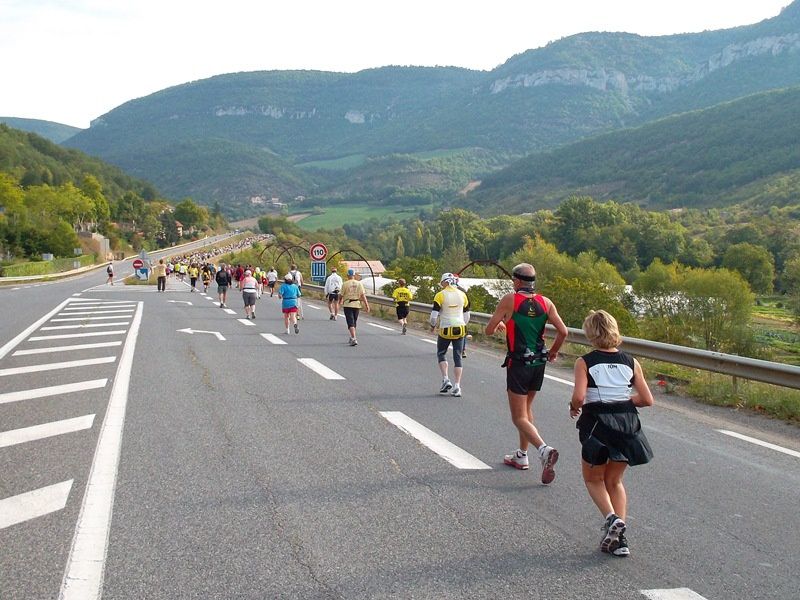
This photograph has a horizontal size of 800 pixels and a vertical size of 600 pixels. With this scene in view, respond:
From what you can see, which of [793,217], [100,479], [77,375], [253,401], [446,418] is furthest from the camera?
[793,217]

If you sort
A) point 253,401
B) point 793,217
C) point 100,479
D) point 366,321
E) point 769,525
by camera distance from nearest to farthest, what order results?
point 769,525
point 100,479
point 253,401
point 366,321
point 793,217

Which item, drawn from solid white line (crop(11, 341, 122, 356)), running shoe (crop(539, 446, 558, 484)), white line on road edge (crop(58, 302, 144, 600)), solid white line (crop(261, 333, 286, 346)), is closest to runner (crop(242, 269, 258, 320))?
solid white line (crop(261, 333, 286, 346))

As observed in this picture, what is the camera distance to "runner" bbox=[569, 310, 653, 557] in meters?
5.07

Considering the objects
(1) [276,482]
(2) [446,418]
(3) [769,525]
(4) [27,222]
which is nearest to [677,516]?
(3) [769,525]

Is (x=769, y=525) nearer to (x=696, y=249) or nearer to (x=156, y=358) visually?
(x=156, y=358)

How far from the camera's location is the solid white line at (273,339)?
18203 millimetres

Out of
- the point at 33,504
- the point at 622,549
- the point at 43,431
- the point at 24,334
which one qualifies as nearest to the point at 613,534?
the point at 622,549

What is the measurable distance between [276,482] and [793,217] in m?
167

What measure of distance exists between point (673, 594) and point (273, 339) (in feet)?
50.2

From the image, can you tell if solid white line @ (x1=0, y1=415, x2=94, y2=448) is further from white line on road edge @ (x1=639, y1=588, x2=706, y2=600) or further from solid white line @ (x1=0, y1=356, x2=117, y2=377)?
white line on road edge @ (x1=639, y1=588, x2=706, y2=600)

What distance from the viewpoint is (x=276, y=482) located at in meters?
6.32

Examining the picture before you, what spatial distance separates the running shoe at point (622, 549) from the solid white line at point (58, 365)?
10269 mm

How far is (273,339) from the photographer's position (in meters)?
19.0

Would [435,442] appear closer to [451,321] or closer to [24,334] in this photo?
[451,321]
